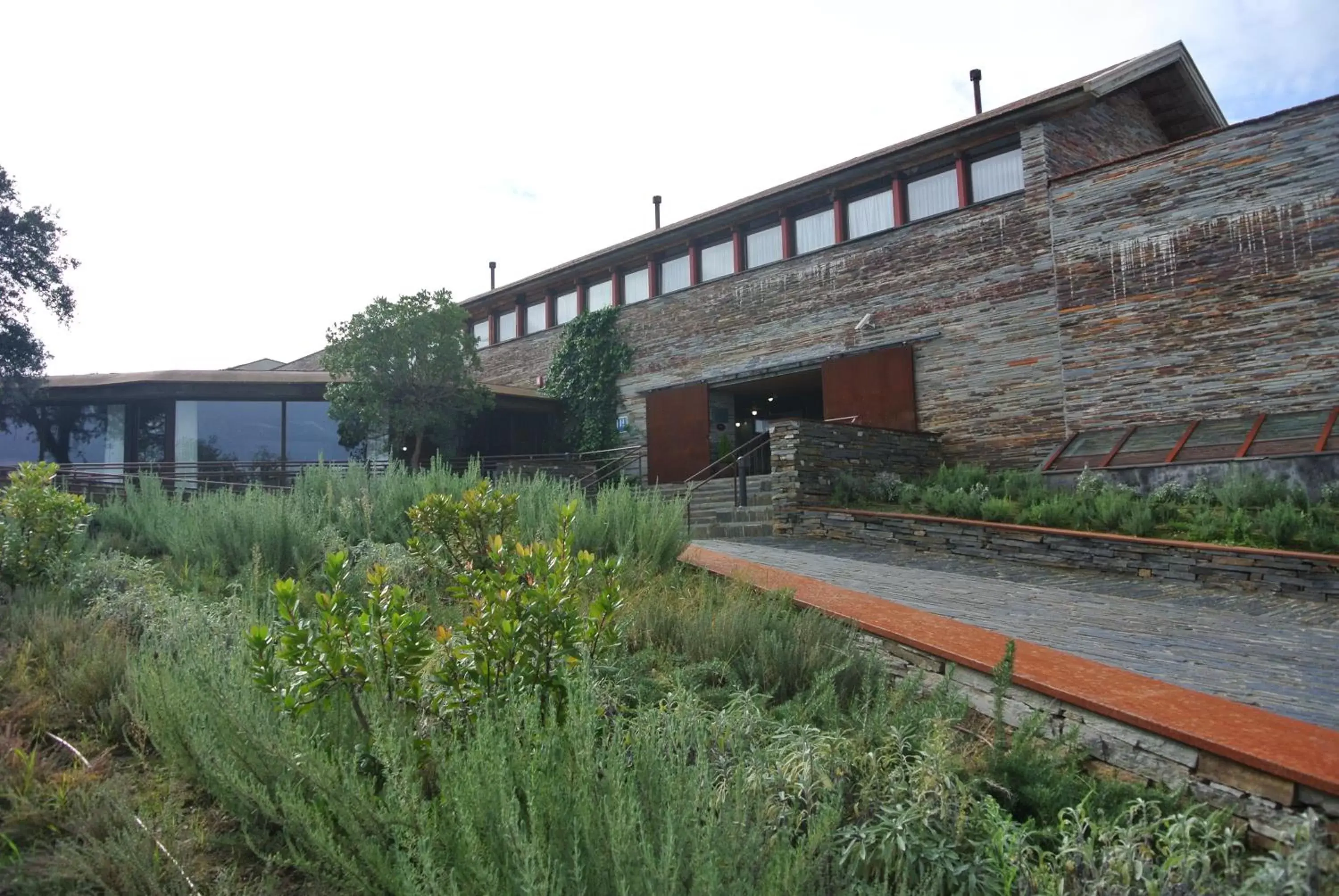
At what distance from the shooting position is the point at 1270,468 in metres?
10.0

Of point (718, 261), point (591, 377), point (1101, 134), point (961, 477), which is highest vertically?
point (1101, 134)

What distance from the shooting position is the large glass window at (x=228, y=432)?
19.1 metres

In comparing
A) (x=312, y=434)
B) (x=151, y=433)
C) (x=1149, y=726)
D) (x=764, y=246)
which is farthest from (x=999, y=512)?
(x=151, y=433)

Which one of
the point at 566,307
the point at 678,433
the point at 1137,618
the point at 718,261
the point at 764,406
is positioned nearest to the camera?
the point at 1137,618

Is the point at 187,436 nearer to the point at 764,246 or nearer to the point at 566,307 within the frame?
the point at 566,307

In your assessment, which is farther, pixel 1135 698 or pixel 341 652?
pixel 1135 698

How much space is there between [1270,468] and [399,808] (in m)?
11.0

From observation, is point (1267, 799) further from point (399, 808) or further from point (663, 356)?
point (663, 356)

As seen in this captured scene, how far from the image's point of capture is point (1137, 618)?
5863 mm

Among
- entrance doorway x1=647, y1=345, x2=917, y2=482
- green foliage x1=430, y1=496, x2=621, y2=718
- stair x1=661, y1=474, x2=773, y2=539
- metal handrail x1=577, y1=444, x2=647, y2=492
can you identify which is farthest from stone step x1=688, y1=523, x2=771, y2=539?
green foliage x1=430, y1=496, x2=621, y2=718

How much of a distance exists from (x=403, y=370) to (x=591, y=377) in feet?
15.4

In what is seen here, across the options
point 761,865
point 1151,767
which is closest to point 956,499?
point 1151,767

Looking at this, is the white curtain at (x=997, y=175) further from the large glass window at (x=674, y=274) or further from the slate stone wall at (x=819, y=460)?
the large glass window at (x=674, y=274)

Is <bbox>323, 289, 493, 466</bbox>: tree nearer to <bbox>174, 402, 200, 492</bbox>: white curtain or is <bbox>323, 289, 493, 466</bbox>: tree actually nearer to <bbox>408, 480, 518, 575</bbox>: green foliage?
<bbox>174, 402, 200, 492</bbox>: white curtain
